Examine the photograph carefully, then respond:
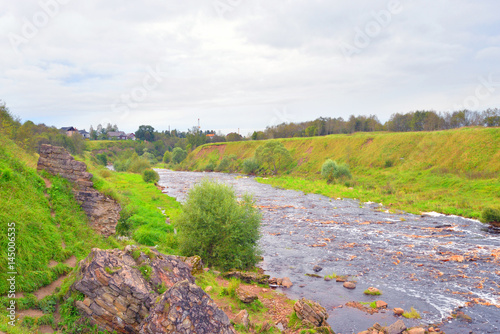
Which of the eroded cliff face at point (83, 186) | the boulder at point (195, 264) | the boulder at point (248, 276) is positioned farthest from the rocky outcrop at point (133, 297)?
the boulder at point (248, 276)

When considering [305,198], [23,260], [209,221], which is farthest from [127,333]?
[305,198]

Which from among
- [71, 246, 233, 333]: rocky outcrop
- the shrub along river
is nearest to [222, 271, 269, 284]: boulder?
the shrub along river

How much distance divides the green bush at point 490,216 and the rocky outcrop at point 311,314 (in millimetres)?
26941

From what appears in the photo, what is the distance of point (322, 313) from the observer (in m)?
13.4

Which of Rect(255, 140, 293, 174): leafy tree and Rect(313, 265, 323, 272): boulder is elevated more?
Rect(255, 140, 293, 174): leafy tree

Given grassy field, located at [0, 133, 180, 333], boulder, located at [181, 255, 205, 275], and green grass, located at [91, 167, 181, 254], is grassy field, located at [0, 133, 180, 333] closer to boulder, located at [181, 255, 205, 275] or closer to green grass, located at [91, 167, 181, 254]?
green grass, located at [91, 167, 181, 254]

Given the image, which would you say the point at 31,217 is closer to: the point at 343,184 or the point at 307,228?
the point at 307,228

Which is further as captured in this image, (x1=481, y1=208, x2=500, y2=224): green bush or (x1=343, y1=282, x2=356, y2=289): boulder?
(x1=481, y1=208, x2=500, y2=224): green bush

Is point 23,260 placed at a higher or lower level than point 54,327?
higher

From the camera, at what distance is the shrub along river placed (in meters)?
14.8

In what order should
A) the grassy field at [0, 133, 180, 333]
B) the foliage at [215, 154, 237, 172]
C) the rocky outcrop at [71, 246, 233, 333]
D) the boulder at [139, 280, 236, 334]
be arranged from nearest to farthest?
the boulder at [139, 280, 236, 334] < the rocky outcrop at [71, 246, 233, 333] < the grassy field at [0, 133, 180, 333] < the foliage at [215, 154, 237, 172]

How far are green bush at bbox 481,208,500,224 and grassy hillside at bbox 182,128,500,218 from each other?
198 cm

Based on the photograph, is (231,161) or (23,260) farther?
(231,161)

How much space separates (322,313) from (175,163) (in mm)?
142763
